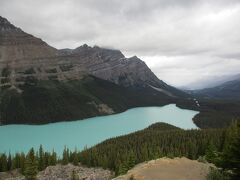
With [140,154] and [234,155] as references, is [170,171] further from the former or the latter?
[140,154]

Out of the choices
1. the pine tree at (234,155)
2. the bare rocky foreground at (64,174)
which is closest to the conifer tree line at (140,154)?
the pine tree at (234,155)

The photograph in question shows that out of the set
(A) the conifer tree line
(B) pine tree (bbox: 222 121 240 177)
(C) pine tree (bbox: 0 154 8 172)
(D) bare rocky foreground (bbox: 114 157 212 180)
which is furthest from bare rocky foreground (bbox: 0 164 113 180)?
(B) pine tree (bbox: 222 121 240 177)

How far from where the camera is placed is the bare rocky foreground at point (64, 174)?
10859 centimetres

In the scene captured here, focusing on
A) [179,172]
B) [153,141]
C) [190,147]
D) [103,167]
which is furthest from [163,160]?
[153,141]

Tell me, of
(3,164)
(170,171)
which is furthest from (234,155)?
(3,164)

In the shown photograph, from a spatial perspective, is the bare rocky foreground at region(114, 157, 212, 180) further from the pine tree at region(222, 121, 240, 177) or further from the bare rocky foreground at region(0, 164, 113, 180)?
the bare rocky foreground at region(0, 164, 113, 180)

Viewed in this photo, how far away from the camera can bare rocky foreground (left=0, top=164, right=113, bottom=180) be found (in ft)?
356

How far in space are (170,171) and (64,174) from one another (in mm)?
70071

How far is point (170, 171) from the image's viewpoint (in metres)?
49.0

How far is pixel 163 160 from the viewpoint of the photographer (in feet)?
173

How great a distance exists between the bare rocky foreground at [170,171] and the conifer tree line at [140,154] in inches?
176

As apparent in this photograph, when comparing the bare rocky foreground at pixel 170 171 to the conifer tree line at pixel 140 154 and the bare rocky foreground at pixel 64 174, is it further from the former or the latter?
the bare rocky foreground at pixel 64 174

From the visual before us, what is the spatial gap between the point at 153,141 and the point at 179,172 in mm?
130749

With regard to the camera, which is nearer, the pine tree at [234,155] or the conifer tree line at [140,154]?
the pine tree at [234,155]
